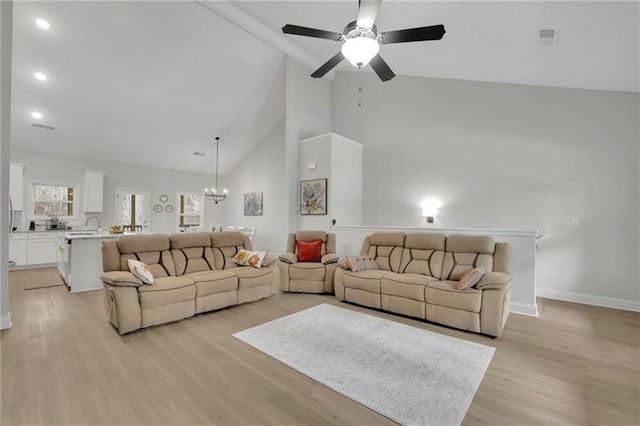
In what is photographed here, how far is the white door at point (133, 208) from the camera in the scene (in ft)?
26.4

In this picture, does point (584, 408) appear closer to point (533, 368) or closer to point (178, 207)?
point (533, 368)

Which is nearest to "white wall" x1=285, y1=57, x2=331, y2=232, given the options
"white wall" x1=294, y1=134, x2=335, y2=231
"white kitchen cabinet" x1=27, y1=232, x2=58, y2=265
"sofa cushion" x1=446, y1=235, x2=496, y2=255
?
"white wall" x1=294, y1=134, x2=335, y2=231

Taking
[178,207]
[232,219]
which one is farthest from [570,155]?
[178,207]

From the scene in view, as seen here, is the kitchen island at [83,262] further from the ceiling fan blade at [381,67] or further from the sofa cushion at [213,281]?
the ceiling fan blade at [381,67]

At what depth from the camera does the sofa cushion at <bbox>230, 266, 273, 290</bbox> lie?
12.6 ft

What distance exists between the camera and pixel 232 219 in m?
9.71

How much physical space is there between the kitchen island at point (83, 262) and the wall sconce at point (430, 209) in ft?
18.9

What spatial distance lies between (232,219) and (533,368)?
29.1ft

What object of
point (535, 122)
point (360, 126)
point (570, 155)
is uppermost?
point (360, 126)

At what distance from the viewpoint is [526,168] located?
4531mm

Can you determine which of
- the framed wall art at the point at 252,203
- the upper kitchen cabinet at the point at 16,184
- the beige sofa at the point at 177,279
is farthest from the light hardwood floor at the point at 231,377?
the framed wall art at the point at 252,203

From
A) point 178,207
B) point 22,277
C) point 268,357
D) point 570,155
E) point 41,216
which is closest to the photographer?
point 268,357

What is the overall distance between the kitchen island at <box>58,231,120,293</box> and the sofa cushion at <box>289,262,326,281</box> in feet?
10.8

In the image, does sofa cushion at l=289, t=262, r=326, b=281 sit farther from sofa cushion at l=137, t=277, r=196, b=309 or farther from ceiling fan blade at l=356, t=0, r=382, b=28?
ceiling fan blade at l=356, t=0, r=382, b=28
